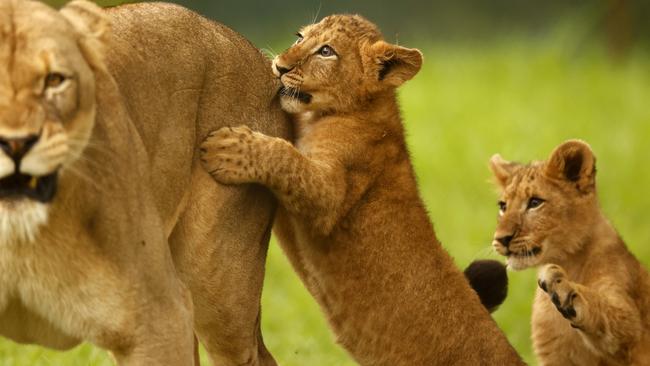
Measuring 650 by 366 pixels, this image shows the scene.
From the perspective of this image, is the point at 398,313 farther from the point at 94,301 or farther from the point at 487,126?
the point at 487,126

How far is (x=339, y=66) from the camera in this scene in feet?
17.3

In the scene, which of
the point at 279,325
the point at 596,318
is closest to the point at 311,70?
the point at 596,318

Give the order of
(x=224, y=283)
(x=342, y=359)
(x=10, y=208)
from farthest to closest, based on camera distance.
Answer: (x=342, y=359) < (x=224, y=283) < (x=10, y=208)

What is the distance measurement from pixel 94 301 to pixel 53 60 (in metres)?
0.64

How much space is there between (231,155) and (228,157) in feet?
0.05

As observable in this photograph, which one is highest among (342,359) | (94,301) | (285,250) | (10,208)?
(10,208)

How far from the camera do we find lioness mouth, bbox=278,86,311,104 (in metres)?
5.08

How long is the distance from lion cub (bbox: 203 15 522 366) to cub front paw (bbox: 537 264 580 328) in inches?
10.3

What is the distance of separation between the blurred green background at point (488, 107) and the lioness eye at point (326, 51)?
5.08 feet

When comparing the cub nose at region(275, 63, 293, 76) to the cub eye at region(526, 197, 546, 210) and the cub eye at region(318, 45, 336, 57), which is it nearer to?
the cub eye at region(318, 45, 336, 57)

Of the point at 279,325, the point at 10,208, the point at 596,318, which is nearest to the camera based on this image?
the point at 10,208

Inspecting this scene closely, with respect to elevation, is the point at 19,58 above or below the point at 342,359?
above

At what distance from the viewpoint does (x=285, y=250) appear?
17.4 ft

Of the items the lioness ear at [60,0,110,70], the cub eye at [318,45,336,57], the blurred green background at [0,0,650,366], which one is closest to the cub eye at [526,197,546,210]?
the cub eye at [318,45,336,57]
